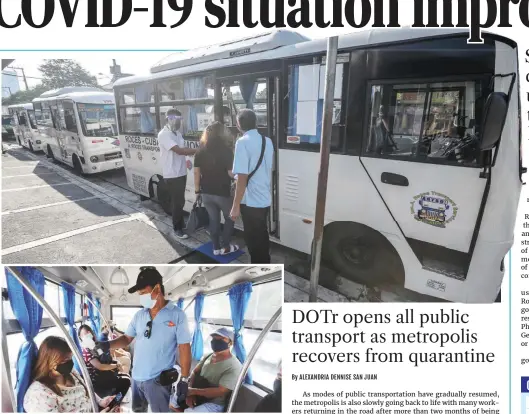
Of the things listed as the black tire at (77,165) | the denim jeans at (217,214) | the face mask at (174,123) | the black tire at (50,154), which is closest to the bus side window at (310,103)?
the denim jeans at (217,214)

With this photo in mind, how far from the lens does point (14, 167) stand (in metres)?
2.74

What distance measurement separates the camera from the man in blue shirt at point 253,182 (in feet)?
6.87

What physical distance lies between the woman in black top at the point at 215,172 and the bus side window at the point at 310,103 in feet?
1.84

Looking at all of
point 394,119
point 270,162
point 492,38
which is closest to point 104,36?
point 270,162

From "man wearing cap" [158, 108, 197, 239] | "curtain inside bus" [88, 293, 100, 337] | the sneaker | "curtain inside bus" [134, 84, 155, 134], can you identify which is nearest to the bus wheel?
the sneaker

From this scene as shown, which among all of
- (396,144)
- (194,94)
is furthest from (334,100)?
(194,94)

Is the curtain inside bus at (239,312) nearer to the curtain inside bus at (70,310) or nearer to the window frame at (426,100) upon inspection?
the curtain inside bus at (70,310)

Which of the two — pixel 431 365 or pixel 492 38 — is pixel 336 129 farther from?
pixel 431 365

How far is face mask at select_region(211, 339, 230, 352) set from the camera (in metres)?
1.79

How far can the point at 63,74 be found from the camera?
212 cm

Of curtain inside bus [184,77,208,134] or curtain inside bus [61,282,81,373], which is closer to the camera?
curtain inside bus [61,282,81,373]

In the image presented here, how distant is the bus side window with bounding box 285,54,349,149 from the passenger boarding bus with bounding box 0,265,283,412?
1.05m

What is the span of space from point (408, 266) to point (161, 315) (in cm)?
168

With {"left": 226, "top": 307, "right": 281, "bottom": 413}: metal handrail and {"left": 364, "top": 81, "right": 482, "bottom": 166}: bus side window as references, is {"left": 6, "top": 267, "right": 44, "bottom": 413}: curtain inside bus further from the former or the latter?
{"left": 364, "top": 81, "right": 482, "bottom": 166}: bus side window
